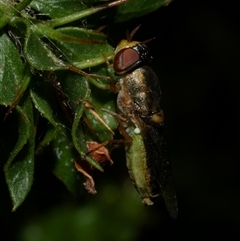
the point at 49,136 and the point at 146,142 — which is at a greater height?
the point at 49,136

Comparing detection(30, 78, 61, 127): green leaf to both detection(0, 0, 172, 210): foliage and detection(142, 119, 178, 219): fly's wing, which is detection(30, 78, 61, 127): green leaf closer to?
detection(0, 0, 172, 210): foliage

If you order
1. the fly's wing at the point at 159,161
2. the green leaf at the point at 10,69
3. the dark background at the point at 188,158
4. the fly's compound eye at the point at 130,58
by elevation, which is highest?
the green leaf at the point at 10,69

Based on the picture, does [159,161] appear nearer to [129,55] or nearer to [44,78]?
[129,55]

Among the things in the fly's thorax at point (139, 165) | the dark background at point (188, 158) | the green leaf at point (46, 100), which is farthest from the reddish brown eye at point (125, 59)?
the dark background at point (188, 158)

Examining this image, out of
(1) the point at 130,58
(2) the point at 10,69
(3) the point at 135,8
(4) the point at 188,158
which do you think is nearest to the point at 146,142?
(1) the point at 130,58

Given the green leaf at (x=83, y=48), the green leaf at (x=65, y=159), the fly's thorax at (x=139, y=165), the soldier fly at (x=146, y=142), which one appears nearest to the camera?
the green leaf at (x=83, y=48)

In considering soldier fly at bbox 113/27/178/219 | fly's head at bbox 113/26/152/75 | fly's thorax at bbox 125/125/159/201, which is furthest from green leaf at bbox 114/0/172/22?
fly's thorax at bbox 125/125/159/201

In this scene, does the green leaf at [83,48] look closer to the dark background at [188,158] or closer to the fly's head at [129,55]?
the fly's head at [129,55]
